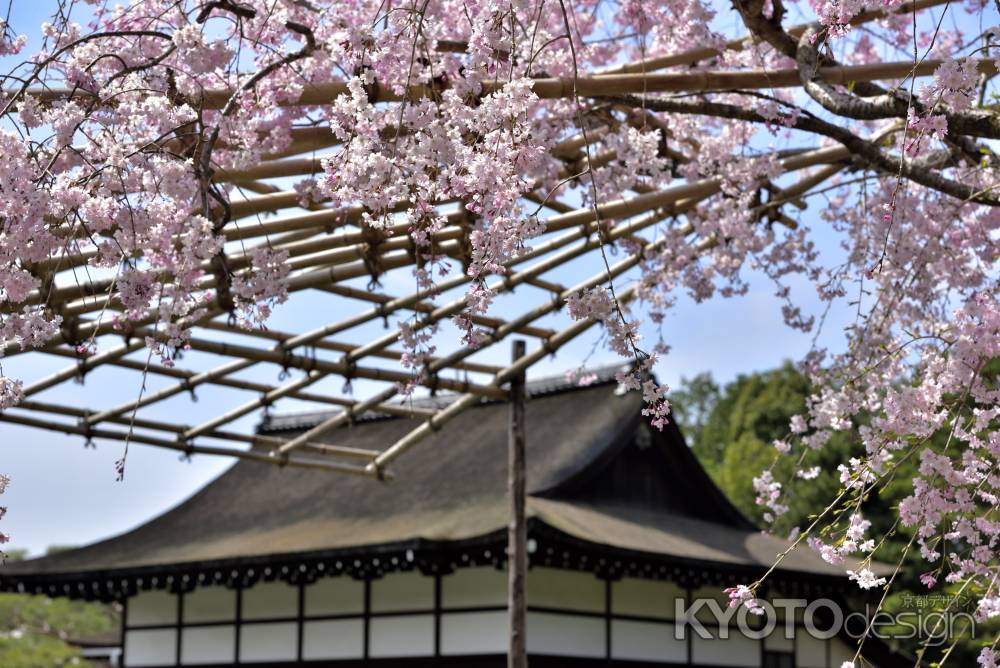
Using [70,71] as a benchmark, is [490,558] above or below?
below

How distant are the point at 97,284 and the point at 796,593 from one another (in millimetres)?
8702

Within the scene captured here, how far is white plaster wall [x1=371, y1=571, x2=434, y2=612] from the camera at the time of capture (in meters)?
10.8

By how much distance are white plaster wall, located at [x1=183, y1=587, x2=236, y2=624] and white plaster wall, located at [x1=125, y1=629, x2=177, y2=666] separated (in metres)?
0.28

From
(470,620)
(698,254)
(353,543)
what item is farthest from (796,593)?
(698,254)

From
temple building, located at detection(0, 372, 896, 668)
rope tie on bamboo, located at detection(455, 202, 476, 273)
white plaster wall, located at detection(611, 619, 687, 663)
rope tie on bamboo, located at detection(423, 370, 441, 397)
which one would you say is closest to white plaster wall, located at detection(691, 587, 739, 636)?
temple building, located at detection(0, 372, 896, 668)

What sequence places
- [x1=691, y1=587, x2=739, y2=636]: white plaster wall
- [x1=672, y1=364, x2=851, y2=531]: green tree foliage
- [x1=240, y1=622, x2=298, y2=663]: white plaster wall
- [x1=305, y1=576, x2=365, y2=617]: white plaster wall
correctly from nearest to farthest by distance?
1. [x1=305, y1=576, x2=365, y2=617]: white plaster wall
2. [x1=240, y1=622, x2=298, y2=663]: white plaster wall
3. [x1=691, y1=587, x2=739, y2=636]: white plaster wall
4. [x1=672, y1=364, x2=851, y2=531]: green tree foliage

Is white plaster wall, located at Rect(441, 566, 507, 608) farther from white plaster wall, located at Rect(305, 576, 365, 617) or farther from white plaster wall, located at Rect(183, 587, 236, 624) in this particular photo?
white plaster wall, located at Rect(183, 587, 236, 624)

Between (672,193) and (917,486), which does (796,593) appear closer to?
(672,193)

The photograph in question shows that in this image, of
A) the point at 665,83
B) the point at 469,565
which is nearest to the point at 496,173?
the point at 665,83

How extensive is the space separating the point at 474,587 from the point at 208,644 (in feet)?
10.3

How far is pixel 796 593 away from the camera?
487 inches

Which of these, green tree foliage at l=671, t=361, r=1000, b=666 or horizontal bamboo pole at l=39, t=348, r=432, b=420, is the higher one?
green tree foliage at l=671, t=361, r=1000, b=666

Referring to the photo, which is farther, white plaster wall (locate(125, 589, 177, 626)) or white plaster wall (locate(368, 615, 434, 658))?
white plaster wall (locate(125, 589, 177, 626))

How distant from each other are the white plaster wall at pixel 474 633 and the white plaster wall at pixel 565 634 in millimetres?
245
